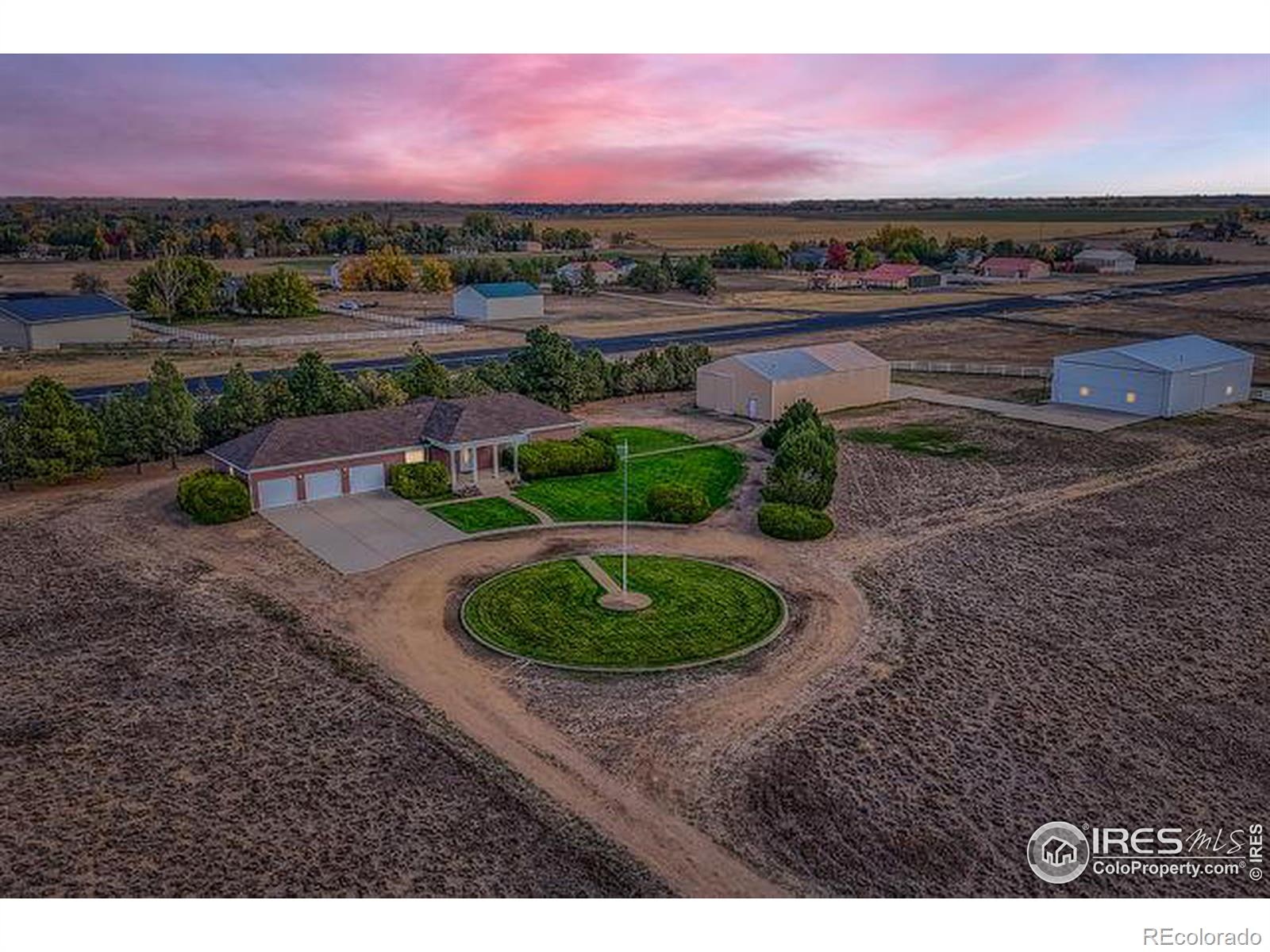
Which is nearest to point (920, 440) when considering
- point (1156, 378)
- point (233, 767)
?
point (1156, 378)

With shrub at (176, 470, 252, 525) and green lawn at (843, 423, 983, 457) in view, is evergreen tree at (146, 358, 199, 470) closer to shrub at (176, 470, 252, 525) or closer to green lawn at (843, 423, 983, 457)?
shrub at (176, 470, 252, 525)

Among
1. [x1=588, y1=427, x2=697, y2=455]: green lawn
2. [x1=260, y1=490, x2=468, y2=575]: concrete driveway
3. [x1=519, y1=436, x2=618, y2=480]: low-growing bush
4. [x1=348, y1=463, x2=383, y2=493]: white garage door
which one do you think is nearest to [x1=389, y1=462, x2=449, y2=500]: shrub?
[x1=260, y1=490, x2=468, y2=575]: concrete driveway

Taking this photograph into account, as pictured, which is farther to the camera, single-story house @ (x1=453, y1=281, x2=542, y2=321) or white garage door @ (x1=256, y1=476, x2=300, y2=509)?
single-story house @ (x1=453, y1=281, x2=542, y2=321)

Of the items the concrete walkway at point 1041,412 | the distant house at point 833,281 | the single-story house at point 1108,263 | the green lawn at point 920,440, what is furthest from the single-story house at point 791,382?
the single-story house at point 1108,263

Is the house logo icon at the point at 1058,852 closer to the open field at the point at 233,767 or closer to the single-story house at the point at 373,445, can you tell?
Answer: the open field at the point at 233,767

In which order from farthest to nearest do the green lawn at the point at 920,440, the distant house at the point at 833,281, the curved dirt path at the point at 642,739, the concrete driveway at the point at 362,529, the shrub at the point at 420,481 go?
the distant house at the point at 833,281 < the green lawn at the point at 920,440 < the shrub at the point at 420,481 < the concrete driveway at the point at 362,529 < the curved dirt path at the point at 642,739

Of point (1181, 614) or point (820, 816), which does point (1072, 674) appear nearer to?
point (1181, 614)

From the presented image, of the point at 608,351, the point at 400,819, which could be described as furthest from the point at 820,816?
the point at 608,351
